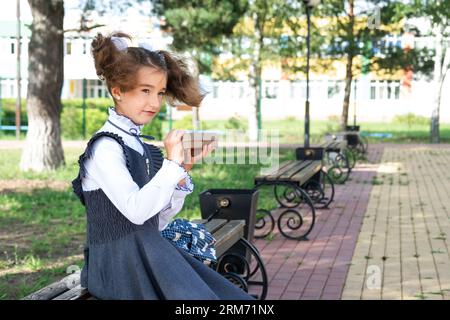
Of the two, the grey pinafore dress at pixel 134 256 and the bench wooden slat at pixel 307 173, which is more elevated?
the grey pinafore dress at pixel 134 256

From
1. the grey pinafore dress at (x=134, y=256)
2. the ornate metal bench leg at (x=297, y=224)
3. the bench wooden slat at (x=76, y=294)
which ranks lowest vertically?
the ornate metal bench leg at (x=297, y=224)

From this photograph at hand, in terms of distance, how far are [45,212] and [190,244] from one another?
20.4 feet

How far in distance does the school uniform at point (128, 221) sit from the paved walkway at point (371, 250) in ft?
9.95

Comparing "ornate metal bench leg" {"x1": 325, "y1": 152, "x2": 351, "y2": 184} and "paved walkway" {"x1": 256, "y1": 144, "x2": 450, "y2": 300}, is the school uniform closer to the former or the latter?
"paved walkway" {"x1": 256, "y1": 144, "x2": 450, "y2": 300}

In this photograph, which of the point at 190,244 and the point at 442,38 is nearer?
the point at 190,244

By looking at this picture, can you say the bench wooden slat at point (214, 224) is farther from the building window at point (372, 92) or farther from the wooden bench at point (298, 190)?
the building window at point (372, 92)

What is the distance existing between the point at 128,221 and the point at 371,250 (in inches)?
194

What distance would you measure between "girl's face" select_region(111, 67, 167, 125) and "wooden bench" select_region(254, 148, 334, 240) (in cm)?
513

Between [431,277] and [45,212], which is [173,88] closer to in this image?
[431,277]

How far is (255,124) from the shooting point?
83.0 ft

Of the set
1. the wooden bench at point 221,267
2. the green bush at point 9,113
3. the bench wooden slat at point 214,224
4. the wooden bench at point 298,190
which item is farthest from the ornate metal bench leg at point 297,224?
the green bush at point 9,113

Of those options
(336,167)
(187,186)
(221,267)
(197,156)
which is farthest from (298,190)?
(197,156)

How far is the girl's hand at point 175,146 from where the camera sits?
245 centimetres

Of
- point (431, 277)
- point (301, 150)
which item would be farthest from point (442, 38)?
point (431, 277)
